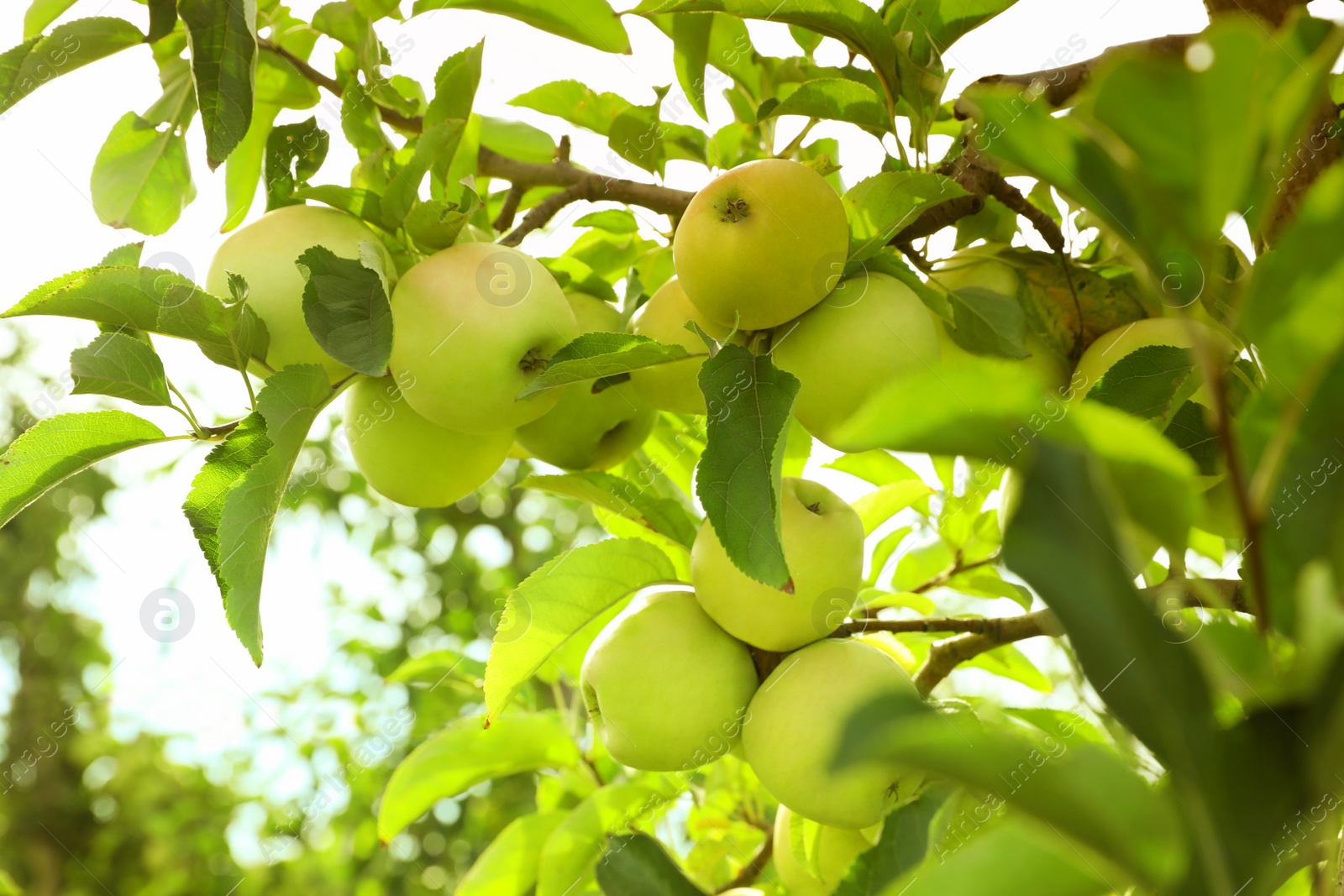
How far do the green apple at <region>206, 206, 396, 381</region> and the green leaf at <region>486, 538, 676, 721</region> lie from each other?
8.9 inches

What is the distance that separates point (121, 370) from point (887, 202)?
0.57 m

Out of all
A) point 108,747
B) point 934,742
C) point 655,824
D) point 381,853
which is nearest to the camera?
point 934,742

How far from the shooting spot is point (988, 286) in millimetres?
802

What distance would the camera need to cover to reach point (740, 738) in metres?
0.79

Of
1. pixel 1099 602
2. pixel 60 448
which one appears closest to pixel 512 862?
pixel 60 448

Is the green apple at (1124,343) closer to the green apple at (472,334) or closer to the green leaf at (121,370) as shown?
the green apple at (472,334)

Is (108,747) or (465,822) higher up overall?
(465,822)

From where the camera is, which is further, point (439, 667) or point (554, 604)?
point (439, 667)

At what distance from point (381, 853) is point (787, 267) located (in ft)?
13.1

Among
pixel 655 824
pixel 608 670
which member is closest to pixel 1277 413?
pixel 608 670

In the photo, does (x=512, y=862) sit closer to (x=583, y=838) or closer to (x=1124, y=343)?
(x=583, y=838)

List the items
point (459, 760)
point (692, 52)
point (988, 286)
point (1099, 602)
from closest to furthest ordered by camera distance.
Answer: point (1099, 602) < point (988, 286) < point (692, 52) < point (459, 760)

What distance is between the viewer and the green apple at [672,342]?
29.8 inches

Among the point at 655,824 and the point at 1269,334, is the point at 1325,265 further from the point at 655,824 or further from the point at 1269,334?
the point at 655,824
